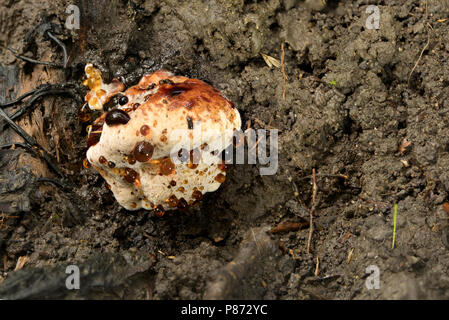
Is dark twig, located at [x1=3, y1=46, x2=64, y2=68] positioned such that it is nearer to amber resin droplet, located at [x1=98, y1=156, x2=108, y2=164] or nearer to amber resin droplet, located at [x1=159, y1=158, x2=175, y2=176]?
amber resin droplet, located at [x1=98, y1=156, x2=108, y2=164]

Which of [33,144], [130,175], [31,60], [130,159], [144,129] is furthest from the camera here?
[31,60]

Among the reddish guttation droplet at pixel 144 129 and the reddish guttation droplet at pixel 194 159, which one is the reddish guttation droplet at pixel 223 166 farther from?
the reddish guttation droplet at pixel 144 129

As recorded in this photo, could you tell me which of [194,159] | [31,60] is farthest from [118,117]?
[31,60]

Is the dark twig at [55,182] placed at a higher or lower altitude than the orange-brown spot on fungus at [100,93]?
lower

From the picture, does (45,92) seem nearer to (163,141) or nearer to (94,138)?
(94,138)

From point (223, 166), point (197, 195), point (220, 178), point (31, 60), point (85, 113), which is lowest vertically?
point (197, 195)

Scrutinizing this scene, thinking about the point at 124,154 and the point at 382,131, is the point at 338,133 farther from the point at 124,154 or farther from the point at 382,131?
the point at 124,154

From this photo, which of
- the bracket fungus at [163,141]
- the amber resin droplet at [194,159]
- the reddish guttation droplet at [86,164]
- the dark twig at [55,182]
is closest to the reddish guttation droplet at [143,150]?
the bracket fungus at [163,141]
